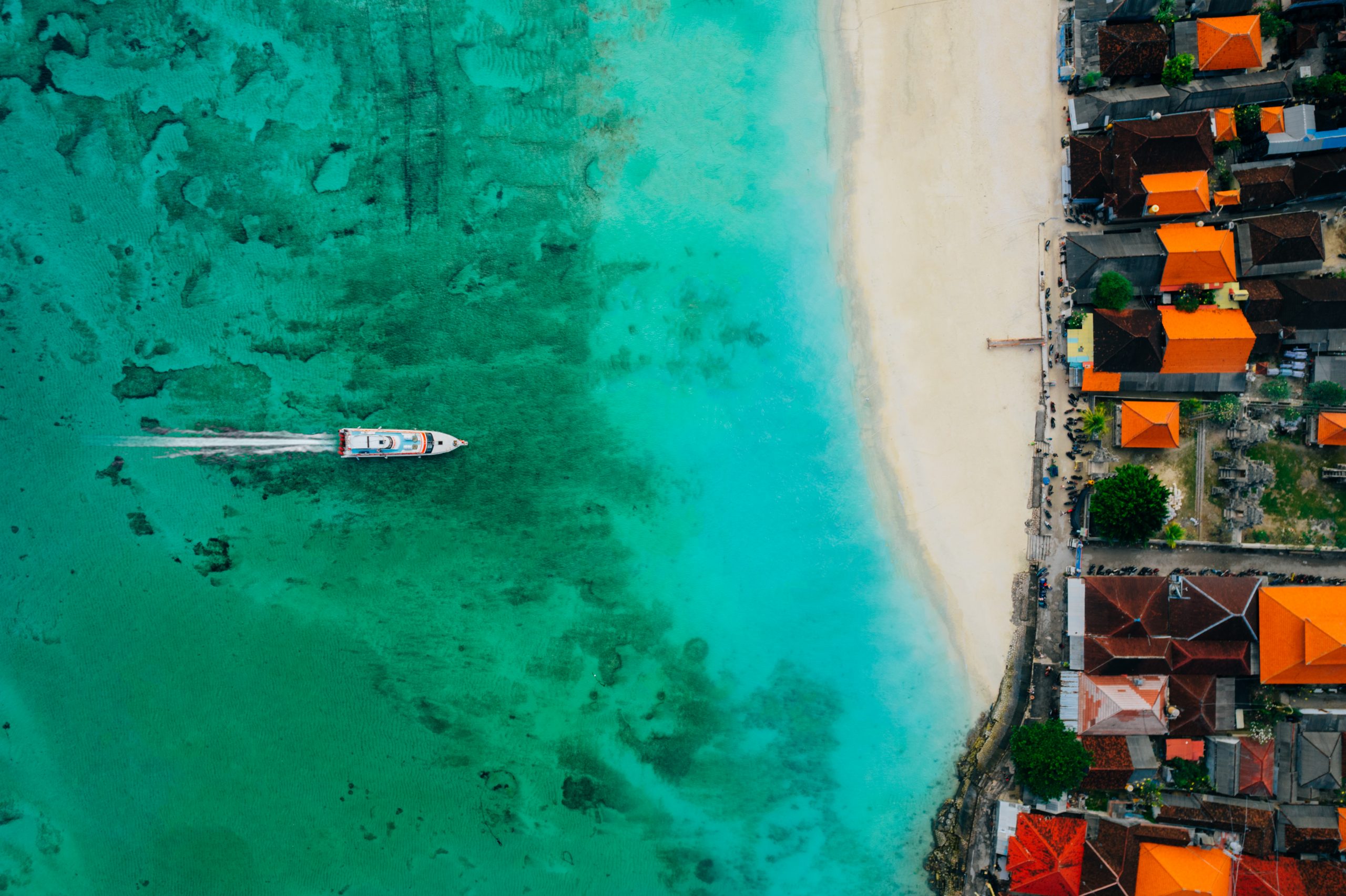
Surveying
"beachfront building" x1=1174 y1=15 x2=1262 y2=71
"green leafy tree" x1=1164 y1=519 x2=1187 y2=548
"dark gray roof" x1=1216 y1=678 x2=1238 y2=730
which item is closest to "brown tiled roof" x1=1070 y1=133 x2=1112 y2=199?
"beachfront building" x1=1174 y1=15 x2=1262 y2=71

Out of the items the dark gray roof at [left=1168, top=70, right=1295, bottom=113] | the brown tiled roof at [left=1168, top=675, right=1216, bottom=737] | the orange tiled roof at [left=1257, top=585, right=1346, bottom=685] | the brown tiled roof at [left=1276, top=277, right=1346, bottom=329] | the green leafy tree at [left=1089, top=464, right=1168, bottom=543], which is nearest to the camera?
the orange tiled roof at [left=1257, top=585, right=1346, bottom=685]

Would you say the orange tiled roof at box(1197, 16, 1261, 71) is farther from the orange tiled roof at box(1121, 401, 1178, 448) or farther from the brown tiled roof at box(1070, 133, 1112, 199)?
the orange tiled roof at box(1121, 401, 1178, 448)

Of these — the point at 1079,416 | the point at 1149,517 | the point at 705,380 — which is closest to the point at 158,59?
the point at 705,380

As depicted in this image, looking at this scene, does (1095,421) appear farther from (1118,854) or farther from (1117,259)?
(1118,854)

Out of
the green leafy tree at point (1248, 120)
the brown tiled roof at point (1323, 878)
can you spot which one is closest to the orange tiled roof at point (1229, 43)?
the green leafy tree at point (1248, 120)

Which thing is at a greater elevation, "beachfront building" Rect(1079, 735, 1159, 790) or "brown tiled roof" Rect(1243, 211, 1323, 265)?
"brown tiled roof" Rect(1243, 211, 1323, 265)

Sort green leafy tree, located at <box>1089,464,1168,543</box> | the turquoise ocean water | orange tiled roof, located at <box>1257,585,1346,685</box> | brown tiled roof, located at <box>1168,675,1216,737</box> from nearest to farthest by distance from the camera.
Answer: orange tiled roof, located at <box>1257,585,1346,685</box> < green leafy tree, located at <box>1089,464,1168,543</box> < brown tiled roof, located at <box>1168,675,1216,737</box> < the turquoise ocean water

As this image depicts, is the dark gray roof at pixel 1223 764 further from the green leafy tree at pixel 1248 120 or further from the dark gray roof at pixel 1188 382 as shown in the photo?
the green leafy tree at pixel 1248 120
